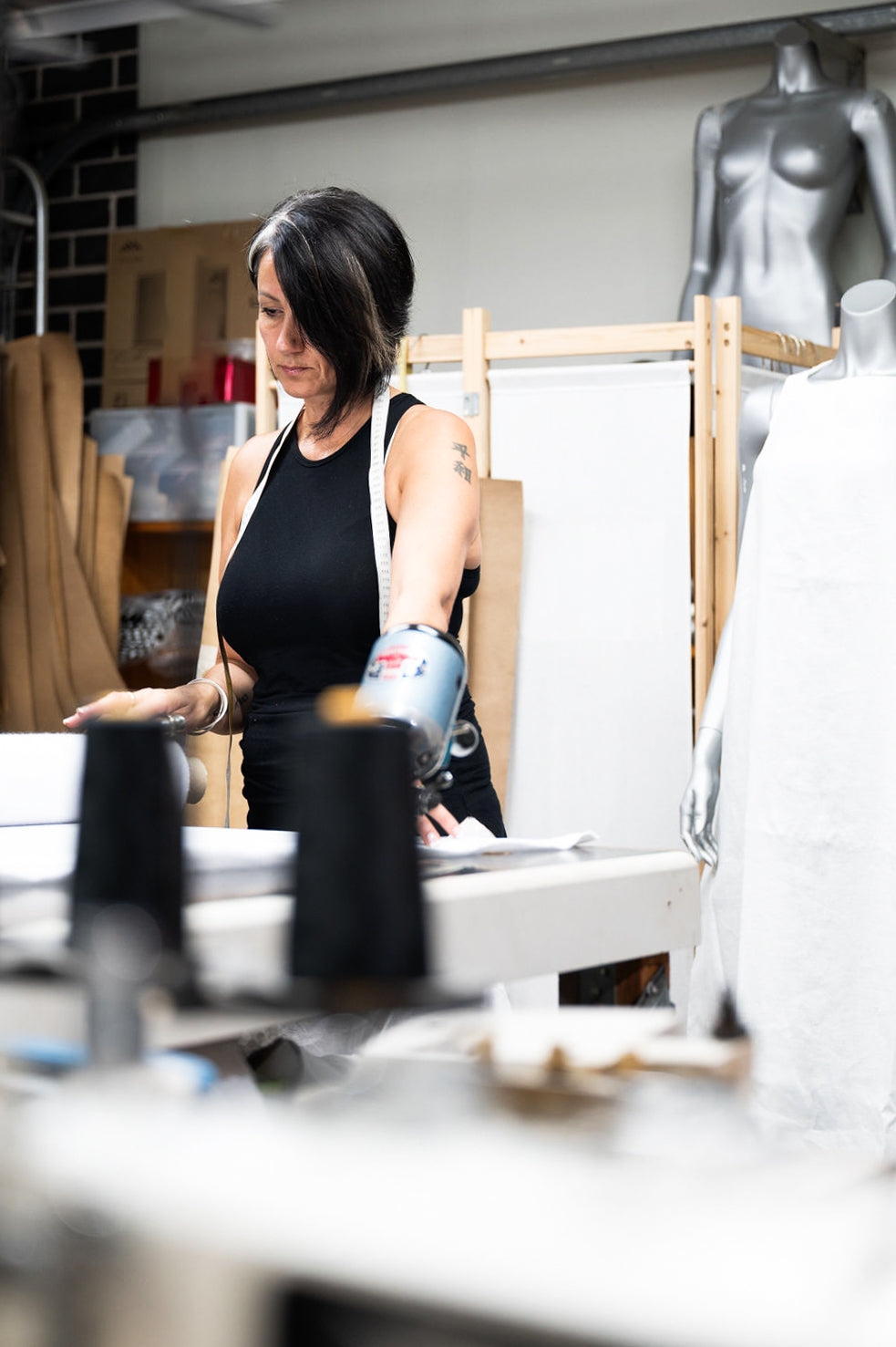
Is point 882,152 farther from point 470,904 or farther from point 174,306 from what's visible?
point 470,904

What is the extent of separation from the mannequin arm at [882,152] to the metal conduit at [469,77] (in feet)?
1.11

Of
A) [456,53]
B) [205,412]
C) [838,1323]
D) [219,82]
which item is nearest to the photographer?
[838,1323]

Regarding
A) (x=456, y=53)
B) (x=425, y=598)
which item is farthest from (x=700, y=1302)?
(x=456, y=53)

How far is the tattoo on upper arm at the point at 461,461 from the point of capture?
171cm

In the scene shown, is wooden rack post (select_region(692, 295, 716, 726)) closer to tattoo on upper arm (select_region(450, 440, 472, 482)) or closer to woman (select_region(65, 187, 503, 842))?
woman (select_region(65, 187, 503, 842))

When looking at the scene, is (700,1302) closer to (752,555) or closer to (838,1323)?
(838,1323)

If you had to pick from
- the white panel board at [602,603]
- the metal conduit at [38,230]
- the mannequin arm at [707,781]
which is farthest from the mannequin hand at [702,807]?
the metal conduit at [38,230]

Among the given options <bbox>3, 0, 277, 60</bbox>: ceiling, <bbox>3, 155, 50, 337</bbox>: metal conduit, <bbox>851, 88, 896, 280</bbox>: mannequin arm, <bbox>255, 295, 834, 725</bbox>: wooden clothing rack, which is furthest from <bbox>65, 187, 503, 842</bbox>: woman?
<bbox>3, 155, 50, 337</bbox>: metal conduit

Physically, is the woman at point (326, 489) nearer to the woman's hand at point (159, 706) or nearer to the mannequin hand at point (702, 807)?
the woman's hand at point (159, 706)

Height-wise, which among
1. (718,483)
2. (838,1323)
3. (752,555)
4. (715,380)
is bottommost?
(838,1323)

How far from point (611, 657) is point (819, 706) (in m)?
0.89

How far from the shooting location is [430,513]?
5.42 ft

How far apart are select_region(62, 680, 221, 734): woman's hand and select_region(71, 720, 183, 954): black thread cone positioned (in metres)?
0.51

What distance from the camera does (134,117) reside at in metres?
5.53
